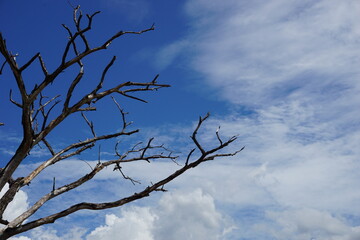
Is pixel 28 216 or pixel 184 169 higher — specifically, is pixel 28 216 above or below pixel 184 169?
below

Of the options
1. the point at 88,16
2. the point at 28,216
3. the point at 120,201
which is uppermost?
the point at 88,16

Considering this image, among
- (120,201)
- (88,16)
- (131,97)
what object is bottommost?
(120,201)

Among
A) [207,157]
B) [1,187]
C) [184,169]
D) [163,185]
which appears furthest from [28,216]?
[207,157]

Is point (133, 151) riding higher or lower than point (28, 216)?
higher

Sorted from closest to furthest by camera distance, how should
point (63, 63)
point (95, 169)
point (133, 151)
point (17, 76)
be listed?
point (17, 76) → point (63, 63) → point (95, 169) → point (133, 151)

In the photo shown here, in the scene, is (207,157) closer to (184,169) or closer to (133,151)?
(184,169)

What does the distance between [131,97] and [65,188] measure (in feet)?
8.54

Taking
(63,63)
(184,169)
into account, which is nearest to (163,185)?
(184,169)

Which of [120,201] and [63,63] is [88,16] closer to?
[63,63]

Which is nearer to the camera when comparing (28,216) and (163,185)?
(28,216)

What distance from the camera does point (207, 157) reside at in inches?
313

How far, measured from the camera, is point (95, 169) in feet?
28.7

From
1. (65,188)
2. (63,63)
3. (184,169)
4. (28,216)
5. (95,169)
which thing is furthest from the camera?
(95,169)

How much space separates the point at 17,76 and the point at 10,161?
1762 mm
